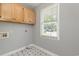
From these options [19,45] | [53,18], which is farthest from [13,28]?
[53,18]

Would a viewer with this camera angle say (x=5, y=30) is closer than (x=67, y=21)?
Yes

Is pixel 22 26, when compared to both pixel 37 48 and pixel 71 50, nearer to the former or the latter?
pixel 37 48

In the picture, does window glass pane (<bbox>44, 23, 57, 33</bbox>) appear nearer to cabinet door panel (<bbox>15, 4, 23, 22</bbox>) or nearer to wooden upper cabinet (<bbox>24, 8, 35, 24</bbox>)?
wooden upper cabinet (<bbox>24, 8, 35, 24</bbox>)

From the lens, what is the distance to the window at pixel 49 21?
125cm

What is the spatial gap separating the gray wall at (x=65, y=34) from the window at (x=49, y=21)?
0.07m

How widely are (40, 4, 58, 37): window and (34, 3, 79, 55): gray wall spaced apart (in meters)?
0.07

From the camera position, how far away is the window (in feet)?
4.09

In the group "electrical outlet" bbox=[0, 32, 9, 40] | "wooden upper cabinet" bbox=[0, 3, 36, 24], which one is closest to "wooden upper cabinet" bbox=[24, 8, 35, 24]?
"wooden upper cabinet" bbox=[0, 3, 36, 24]

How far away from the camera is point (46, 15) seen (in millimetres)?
1300

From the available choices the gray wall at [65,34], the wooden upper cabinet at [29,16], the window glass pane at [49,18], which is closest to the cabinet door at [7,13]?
the wooden upper cabinet at [29,16]

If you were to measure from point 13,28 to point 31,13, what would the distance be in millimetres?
312

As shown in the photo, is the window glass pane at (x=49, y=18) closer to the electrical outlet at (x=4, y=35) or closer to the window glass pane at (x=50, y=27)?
the window glass pane at (x=50, y=27)

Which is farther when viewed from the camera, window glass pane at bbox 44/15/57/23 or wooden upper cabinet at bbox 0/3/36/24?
window glass pane at bbox 44/15/57/23

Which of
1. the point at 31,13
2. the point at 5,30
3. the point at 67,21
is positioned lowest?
the point at 5,30
